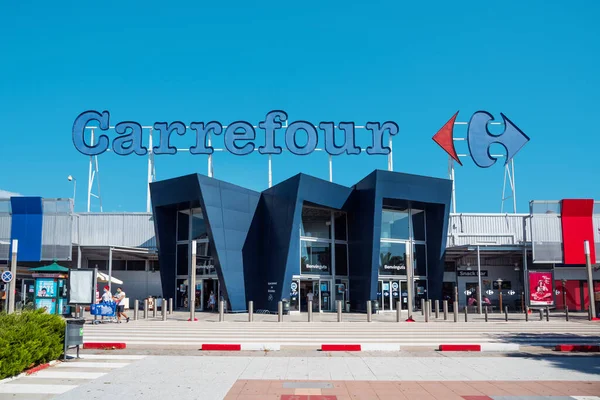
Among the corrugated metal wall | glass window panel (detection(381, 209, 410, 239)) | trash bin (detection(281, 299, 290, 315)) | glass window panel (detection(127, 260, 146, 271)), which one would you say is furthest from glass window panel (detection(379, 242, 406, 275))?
glass window panel (detection(127, 260, 146, 271))

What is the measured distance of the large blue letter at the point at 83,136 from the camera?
4275 centimetres

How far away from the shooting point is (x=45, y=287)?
1056 inches

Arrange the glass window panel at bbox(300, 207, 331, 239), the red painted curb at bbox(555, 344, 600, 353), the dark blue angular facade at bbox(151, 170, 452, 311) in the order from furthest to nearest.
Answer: the glass window panel at bbox(300, 207, 331, 239)
the dark blue angular facade at bbox(151, 170, 452, 311)
the red painted curb at bbox(555, 344, 600, 353)

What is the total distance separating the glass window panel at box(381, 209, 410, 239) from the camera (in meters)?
37.1

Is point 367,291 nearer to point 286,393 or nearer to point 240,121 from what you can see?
point 240,121

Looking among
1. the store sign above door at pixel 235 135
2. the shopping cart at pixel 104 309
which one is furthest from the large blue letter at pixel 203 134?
the shopping cart at pixel 104 309

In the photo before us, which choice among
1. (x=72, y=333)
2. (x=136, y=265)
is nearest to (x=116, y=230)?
(x=136, y=265)

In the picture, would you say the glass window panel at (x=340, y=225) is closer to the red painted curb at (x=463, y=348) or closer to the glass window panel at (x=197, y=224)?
the glass window panel at (x=197, y=224)

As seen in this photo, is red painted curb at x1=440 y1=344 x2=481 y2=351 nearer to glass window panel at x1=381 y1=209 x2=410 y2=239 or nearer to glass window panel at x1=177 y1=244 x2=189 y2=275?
glass window panel at x1=381 y1=209 x2=410 y2=239

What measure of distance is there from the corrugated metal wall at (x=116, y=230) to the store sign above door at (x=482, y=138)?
22519mm

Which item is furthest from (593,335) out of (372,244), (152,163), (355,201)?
(152,163)

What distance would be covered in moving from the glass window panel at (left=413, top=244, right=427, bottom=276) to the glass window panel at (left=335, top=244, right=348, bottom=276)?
15.3 feet

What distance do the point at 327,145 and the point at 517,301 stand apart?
1797cm

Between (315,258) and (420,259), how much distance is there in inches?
289
